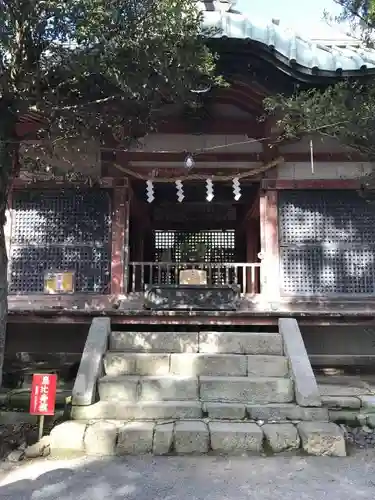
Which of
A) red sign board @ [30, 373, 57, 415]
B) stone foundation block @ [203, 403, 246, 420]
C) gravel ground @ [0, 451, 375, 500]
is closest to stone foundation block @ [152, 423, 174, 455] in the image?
gravel ground @ [0, 451, 375, 500]

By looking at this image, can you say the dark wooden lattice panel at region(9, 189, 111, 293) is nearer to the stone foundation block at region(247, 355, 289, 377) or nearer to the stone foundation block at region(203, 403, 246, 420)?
the stone foundation block at region(247, 355, 289, 377)

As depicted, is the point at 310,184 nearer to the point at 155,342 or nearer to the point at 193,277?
the point at 193,277

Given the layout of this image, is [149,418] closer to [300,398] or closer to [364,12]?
[300,398]

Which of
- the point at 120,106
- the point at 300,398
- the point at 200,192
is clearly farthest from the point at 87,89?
the point at 200,192

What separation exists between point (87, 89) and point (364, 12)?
2994mm

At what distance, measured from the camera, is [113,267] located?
7.52 metres

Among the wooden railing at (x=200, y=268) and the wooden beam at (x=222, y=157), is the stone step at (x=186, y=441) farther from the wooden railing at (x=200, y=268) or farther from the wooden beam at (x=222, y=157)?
the wooden beam at (x=222, y=157)

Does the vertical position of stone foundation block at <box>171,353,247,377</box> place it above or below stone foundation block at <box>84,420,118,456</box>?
above

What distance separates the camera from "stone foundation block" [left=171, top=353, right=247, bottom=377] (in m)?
5.38

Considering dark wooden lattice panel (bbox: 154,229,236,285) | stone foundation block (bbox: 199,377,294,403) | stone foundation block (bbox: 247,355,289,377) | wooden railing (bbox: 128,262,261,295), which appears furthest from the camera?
dark wooden lattice panel (bbox: 154,229,236,285)

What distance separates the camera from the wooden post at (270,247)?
24.7ft

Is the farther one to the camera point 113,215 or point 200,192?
point 200,192

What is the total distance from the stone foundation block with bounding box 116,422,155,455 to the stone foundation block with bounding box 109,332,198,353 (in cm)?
160

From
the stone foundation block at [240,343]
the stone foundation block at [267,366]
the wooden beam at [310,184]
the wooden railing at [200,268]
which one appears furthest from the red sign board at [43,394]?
the wooden beam at [310,184]
